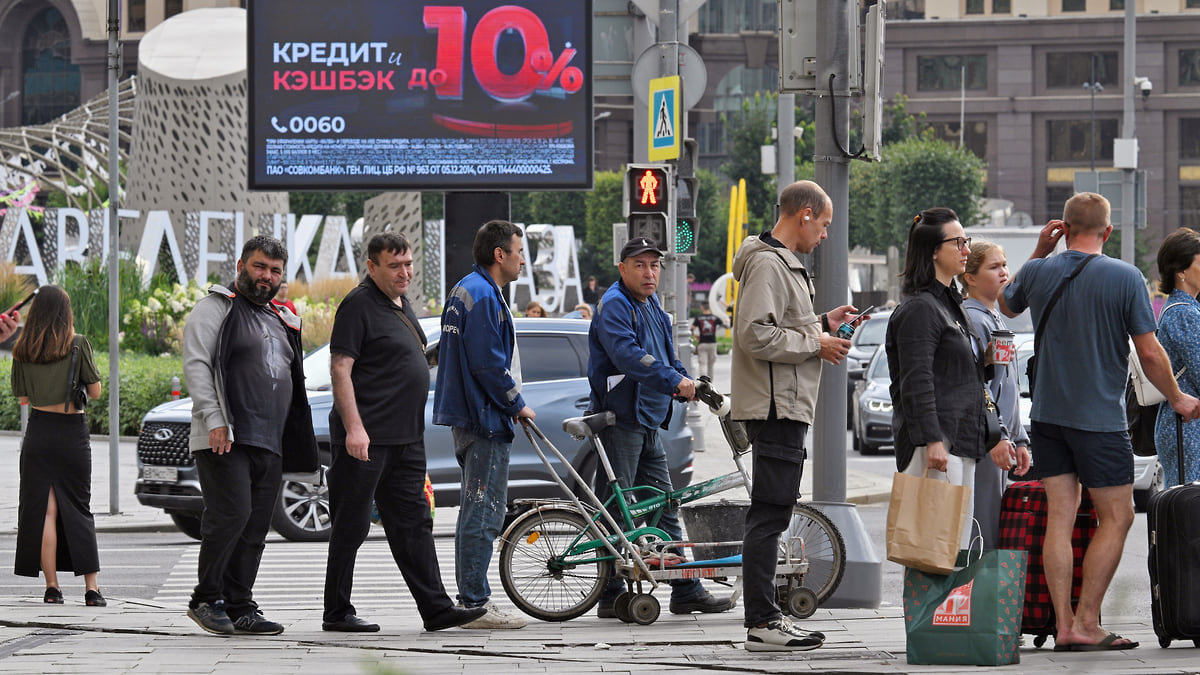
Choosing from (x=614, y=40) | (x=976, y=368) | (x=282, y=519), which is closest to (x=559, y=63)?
(x=614, y=40)

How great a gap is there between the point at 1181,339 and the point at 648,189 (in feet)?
25.0

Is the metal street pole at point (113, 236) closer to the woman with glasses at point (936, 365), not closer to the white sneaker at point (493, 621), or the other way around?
the white sneaker at point (493, 621)

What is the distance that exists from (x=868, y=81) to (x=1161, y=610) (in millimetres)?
3308

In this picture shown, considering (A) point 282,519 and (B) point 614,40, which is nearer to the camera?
(A) point 282,519

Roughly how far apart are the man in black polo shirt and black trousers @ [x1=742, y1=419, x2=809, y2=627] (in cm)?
156

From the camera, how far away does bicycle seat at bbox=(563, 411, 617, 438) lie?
835 cm

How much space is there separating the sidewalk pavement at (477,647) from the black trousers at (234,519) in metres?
0.23

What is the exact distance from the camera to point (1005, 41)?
87.4 m

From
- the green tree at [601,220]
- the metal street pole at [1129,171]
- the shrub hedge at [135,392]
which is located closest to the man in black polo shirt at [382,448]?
the shrub hedge at [135,392]

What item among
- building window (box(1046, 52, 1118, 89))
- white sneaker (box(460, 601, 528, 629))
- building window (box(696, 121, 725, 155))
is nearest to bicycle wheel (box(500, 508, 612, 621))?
white sneaker (box(460, 601, 528, 629))

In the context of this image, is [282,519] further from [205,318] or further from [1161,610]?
[1161,610]

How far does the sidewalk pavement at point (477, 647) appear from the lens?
21.3 feet

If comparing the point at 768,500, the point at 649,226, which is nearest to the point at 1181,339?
the point at 768,500

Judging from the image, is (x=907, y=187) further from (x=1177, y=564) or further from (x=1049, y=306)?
(x=1177, y=564)
